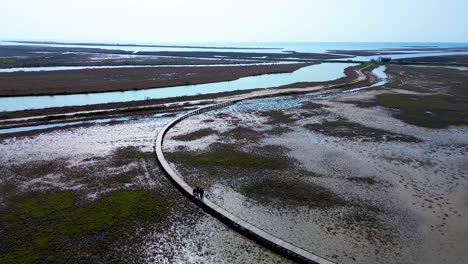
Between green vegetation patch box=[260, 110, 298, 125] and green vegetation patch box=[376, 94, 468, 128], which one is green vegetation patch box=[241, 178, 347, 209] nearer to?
green vegetation patch box=[260, 110, 298, 125]

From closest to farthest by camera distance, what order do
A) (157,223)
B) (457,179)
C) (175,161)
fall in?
(157,223)
(457,179)
(175,161)

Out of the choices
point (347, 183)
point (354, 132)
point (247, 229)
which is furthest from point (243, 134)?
point (247, 229)

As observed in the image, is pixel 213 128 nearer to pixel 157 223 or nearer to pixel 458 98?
pixel 157 223

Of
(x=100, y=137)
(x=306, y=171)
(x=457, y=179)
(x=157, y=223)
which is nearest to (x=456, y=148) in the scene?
(x=457, y=179)

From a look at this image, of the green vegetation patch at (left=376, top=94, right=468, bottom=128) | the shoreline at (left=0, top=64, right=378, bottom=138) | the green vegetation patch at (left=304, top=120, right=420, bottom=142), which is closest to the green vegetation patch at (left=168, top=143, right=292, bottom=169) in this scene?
the green vegetation patch at (left=304, top=120, right=420, bottom=142)

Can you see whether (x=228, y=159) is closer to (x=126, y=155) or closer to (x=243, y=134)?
(x=243, y=134)

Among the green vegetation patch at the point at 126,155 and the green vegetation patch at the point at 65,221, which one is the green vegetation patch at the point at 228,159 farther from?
the green vegetation patch at the point at 65,221

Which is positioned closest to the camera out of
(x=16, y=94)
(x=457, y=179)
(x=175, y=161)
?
(x=457, y=179)

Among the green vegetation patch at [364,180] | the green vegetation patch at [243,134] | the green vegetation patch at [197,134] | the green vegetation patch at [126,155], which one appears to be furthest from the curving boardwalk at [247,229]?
the green vegetation patch at [243,134]
